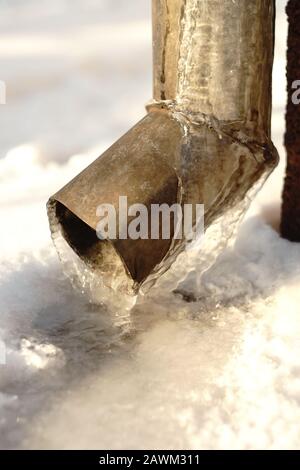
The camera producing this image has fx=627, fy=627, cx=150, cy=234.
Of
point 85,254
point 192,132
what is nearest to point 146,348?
point 85,254

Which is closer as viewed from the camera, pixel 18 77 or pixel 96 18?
pixel 18 77

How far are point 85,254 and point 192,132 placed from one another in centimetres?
50

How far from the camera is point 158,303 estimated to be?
200 cm

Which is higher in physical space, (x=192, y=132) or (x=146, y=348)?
(x=192, y=132)

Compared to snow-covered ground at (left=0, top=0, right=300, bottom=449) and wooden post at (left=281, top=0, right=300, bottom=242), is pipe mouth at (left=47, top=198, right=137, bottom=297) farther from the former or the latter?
wooden post at (left=281, top=0, right=300, bottom=242)

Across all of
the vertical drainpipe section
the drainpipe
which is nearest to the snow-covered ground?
the drainpipe

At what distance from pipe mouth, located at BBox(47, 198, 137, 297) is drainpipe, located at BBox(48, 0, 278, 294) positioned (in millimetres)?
27

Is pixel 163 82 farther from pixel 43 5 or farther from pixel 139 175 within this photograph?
pixel 43 5

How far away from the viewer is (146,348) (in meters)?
1.74

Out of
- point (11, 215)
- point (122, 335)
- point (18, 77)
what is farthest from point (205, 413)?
point (18, 77)

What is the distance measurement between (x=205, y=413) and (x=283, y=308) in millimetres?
591

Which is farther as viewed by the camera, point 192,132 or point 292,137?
point 292,137

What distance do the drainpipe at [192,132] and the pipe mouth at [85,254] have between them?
0.09ft

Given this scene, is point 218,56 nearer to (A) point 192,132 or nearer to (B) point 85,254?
(A) point 192,132
